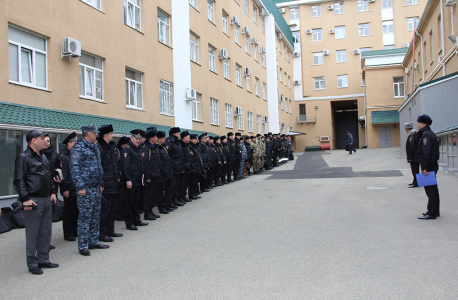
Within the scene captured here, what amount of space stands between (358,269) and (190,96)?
1497 cm

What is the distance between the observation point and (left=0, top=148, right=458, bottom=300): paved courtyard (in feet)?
13.9

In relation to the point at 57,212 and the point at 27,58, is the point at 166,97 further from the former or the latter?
the point at 57,212

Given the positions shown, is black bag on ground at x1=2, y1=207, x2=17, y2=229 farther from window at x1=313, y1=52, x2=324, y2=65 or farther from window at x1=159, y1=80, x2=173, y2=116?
window at x1=313, y1=52, x2=324, y2=65

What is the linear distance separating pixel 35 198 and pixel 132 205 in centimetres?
280

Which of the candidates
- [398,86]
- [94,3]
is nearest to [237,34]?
[94,3]

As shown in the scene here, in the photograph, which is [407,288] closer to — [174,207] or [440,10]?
[174,207]

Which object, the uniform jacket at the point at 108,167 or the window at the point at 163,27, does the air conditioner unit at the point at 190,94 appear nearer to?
the window at the point at 163,27

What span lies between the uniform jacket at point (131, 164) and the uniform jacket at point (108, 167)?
0.74 meters

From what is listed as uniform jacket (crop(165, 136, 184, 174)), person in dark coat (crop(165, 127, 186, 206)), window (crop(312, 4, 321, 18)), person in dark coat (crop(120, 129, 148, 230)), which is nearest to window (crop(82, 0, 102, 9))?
person in dark coat (crop(165, 127, 186, 206))

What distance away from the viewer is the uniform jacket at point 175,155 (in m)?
10.4

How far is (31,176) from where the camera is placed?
209 inches

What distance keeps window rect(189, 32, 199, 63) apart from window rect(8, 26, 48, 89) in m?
10.4

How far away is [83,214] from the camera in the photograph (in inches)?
241

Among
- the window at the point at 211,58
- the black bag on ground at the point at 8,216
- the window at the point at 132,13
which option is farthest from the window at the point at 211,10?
the black bag on ground at the point at 8,216
